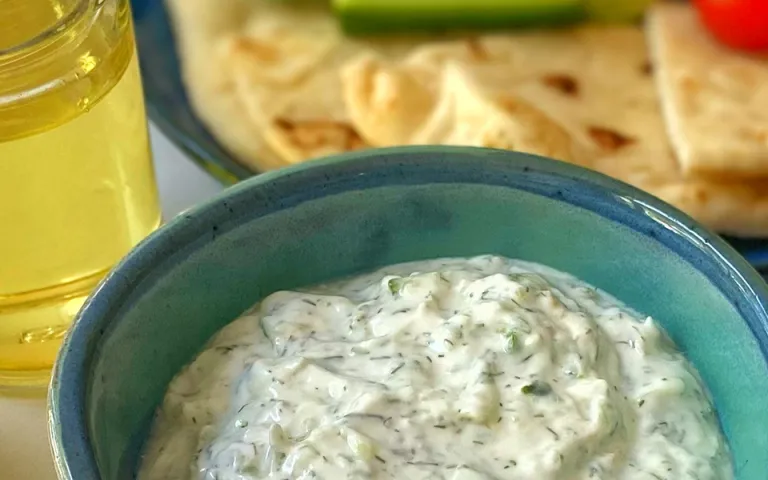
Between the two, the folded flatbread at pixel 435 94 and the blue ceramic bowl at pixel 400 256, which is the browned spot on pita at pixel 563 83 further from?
the blue ceramic bowl at pixel 400 256

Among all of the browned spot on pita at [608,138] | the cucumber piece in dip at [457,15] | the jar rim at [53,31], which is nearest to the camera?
the jar rim at [53,31]

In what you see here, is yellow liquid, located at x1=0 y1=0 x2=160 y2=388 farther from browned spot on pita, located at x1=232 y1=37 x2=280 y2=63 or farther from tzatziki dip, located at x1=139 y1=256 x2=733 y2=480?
browned spot on pita, located at x1=232 y1=37 x2=280 y2=63

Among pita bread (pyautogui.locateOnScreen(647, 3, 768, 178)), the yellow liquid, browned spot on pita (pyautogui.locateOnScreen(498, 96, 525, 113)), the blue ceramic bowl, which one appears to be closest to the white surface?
the yellow liquid

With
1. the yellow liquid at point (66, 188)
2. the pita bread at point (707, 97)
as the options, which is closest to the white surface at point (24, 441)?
the yellow liquid at point (66, 188)

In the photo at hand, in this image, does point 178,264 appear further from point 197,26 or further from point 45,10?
point 197,26

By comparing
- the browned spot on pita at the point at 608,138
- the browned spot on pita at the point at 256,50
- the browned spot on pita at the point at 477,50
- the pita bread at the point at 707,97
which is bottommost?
the browned spot on pita at the point at 608,138

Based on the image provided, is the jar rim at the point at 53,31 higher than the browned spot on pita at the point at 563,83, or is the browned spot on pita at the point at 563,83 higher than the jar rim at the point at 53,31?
the jar rim at the point at 53,31

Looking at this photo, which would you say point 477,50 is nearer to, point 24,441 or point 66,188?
point 66,188
